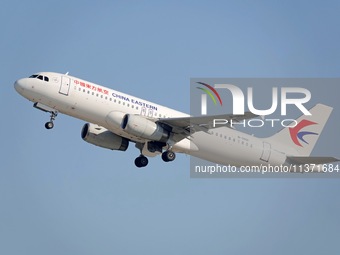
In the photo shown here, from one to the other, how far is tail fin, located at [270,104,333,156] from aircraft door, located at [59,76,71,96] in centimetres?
1676

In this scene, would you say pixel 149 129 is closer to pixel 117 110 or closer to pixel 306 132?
pixel 117 110

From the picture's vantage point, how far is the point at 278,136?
65562 millimetres

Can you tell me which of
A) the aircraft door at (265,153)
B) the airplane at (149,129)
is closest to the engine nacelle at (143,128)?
the airplane at (149,129)

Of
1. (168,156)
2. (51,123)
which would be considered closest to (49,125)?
(51,123)

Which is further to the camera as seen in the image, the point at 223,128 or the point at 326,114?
the point at 326,114

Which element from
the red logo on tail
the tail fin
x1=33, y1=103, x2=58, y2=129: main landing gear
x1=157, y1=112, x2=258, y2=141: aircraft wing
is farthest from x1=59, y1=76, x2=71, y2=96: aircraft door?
the red logo on tail

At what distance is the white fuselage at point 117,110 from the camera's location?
56.8 m

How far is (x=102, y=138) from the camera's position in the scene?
207ft

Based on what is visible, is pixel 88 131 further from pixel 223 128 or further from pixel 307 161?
pixel 307 161

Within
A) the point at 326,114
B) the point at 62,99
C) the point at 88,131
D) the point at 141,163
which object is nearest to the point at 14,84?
the point at 62,99

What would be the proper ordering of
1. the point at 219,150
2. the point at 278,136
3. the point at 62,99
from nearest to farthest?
the point at 62,99 < the point at 219,150 < the point at 278,136

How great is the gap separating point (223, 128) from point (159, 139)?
5162 mm

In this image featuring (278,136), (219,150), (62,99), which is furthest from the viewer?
(278,136)

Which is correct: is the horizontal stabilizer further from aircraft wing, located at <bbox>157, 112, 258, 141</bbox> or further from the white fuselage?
aircraft wing, located at <bbox>157, 112, 258, 141</bbox>
